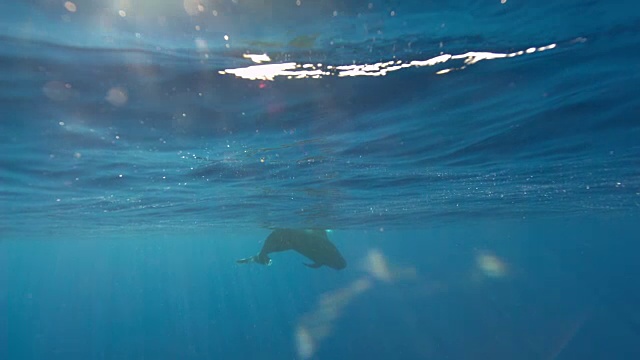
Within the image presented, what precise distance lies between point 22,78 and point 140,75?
2056 millimetres

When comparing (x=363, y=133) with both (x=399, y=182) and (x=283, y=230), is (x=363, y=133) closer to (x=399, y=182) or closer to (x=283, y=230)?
(x=399, y=182)

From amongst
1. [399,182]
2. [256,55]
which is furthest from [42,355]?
[256,55]

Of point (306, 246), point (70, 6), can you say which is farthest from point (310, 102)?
point (306, 246)

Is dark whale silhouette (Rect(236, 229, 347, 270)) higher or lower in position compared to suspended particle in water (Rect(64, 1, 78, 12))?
lower

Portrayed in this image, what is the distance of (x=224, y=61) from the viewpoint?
7.50m

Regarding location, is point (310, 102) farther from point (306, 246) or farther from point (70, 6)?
Result: point (306, 246)

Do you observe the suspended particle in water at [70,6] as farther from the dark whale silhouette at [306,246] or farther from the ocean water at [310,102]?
the dark whale silhouette at [306,246]

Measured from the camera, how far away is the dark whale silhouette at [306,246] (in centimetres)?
2575

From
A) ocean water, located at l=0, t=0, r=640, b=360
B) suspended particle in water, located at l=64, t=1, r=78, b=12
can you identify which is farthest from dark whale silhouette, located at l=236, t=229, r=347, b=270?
suspended particle in water, located at l=64, t=1, r=78, b=12

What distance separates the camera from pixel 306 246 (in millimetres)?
26250

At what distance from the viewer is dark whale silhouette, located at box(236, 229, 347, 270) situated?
25750mm

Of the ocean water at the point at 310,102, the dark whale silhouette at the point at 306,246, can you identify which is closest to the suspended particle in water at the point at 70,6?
the ocean water at the point at 310,102

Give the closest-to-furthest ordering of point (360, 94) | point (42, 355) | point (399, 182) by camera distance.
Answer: point (360, 94) < point (399, 182) < point (42, 355)

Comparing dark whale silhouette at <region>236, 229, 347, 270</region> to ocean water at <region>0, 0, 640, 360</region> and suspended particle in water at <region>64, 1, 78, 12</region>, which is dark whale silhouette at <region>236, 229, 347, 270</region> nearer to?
ocean water at <region>0, 0, 640, 360</region>
